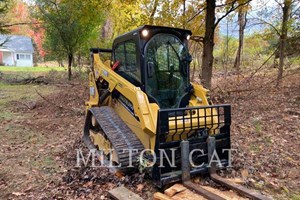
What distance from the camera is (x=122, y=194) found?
361 centimetres

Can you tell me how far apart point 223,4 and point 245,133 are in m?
4.33

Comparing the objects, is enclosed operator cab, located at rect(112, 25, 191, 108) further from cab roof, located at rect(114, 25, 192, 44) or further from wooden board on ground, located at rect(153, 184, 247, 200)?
wooden board on ground, located at rect(153, 184, 247, 200)

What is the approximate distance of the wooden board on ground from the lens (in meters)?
3.45

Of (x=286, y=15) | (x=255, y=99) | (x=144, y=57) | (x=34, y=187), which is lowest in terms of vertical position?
(x=34, y=187)

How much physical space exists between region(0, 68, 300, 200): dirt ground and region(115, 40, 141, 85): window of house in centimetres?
161

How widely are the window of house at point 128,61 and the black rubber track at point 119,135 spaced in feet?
2.41

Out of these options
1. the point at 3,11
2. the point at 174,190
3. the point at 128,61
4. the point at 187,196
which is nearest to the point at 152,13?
the point at 128,61

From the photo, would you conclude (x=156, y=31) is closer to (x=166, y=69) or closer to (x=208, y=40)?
(x=166, y=69)

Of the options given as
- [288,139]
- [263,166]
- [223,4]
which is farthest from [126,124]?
[223,4]

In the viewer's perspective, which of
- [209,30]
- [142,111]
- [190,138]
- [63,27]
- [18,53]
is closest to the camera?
[142,111]

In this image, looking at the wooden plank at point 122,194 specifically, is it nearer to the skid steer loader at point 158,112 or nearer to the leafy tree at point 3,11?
the skid steer loader at point 158,112

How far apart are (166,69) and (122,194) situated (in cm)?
214

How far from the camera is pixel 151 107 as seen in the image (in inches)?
166

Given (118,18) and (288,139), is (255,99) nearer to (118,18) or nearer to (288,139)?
Answer: (288,139)
